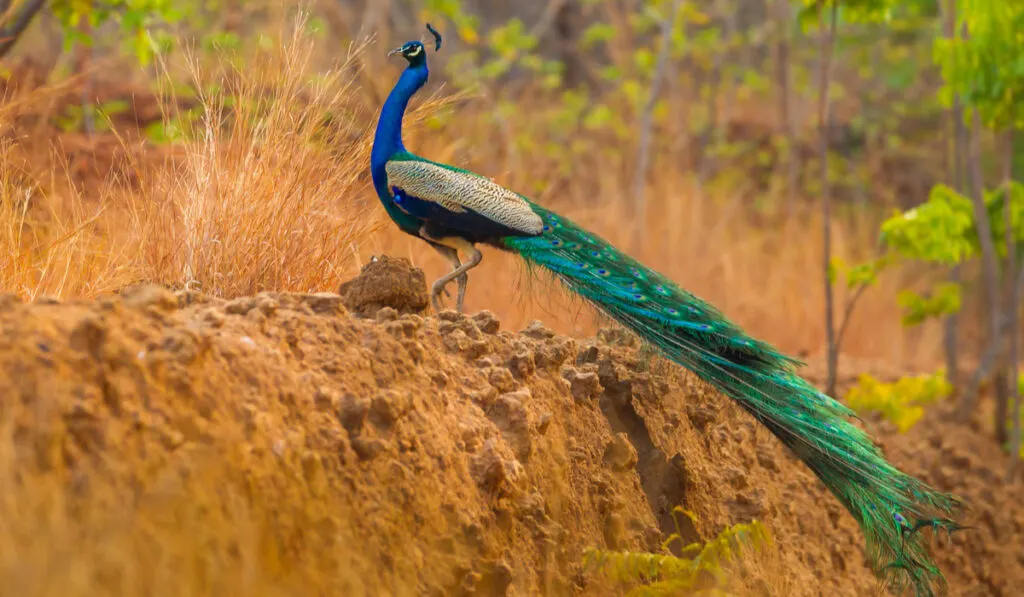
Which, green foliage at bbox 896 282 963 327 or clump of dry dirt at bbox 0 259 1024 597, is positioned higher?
clump of dry dirt at bbox 0 259 1024 597

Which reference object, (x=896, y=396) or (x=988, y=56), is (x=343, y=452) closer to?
(x=896, y=396)

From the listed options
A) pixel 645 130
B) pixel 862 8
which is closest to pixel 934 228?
pixel 862 8

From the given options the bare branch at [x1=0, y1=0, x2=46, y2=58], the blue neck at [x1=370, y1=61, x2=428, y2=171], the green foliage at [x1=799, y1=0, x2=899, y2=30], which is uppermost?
the green foliage at [x1=799, y1=0, x2=899, y2=30]

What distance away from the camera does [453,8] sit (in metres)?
7.51

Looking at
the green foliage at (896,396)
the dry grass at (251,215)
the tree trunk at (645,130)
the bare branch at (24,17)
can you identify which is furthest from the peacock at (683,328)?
the tree trunk at (645,130)

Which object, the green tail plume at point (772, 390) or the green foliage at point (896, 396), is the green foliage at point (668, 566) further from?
the green foliage at point (896, 396)

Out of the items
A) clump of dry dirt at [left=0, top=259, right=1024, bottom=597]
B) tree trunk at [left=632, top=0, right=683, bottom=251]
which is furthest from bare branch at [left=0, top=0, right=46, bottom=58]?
tree trunk at [left=632, top=0, right=683, bottom=251]

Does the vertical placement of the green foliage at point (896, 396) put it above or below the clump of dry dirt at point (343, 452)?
below

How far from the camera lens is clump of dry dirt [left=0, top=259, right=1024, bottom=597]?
2051 millimetres

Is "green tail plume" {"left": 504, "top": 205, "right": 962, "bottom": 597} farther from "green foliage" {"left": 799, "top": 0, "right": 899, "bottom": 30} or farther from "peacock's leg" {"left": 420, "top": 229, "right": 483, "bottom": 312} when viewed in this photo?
"green foliage" {"left": 799, "top": 0, "right": 899, "bottom": 30}

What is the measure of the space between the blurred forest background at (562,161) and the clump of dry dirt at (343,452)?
59cm

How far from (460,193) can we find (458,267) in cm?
33

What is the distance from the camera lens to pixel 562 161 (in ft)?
38.6

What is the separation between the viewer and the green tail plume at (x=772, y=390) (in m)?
3.47
